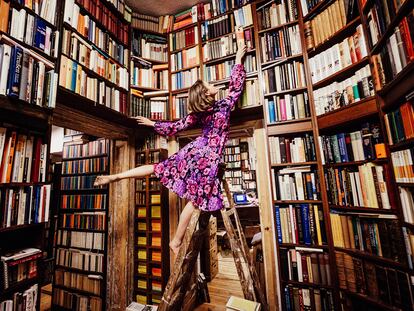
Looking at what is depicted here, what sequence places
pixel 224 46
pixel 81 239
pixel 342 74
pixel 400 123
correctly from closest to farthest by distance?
1. pixel 400 123
2. pixel 342 74
3. pixel 224 46
4. pixel 81 239

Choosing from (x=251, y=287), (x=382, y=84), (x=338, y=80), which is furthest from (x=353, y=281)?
(x=338, y=80)

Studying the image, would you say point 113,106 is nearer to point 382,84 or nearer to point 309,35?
point 309,35

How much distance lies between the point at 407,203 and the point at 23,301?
2384 millimetres

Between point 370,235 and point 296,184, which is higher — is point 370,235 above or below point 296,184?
below

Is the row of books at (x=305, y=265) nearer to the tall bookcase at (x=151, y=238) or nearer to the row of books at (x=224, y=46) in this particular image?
the tall bookcase at (x=151, y=238)

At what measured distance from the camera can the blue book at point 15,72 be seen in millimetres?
1203

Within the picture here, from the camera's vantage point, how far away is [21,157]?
1308mm

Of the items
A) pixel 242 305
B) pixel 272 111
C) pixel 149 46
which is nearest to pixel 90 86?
pixel 149 46

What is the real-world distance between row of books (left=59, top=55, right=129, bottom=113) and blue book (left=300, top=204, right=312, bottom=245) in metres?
2.12

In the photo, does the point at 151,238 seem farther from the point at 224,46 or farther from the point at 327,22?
the point at 327,22

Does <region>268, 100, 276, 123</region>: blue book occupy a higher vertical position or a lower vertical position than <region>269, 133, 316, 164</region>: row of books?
higher

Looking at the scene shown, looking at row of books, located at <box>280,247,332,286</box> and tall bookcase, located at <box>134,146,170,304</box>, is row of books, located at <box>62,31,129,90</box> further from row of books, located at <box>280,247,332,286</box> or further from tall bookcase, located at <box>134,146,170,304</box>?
row of books, located at <box>280,247,332,286</box>

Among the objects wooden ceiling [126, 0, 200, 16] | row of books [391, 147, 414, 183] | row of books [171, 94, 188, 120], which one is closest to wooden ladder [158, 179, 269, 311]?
row of books [391, 147, 414, 183]

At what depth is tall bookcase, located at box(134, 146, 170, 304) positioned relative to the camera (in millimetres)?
2318
